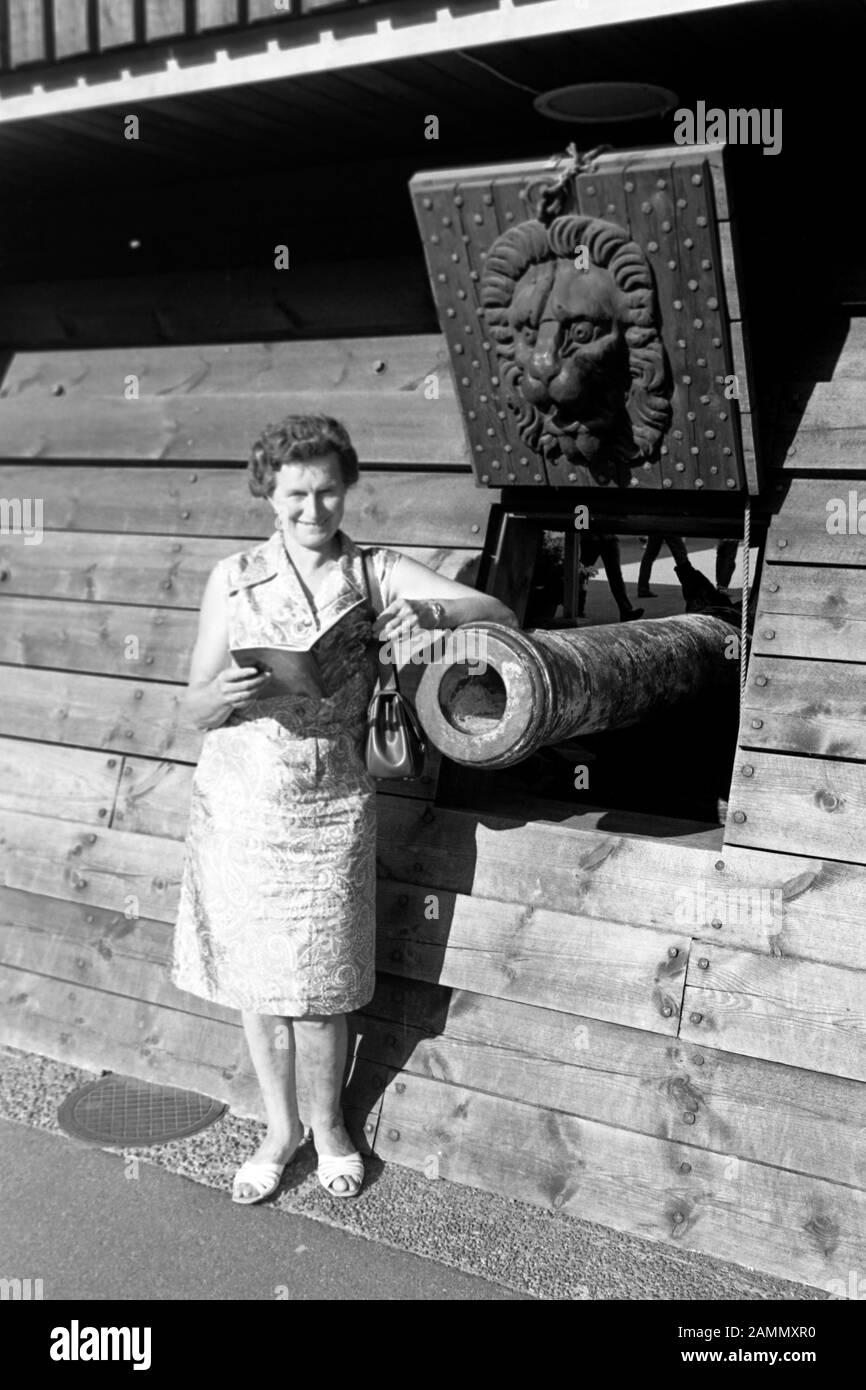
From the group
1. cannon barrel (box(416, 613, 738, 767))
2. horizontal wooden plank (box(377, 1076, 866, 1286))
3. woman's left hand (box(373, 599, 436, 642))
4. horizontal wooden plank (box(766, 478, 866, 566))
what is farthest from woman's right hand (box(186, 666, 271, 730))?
horizontal wooden plank (box(766, 478, 866, 566))

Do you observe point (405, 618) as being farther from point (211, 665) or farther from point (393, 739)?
point (211, 665)

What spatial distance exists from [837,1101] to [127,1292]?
1.94 metres

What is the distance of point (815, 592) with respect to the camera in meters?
4.07

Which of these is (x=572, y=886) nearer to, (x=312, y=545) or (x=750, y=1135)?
(x=750, y=1135)

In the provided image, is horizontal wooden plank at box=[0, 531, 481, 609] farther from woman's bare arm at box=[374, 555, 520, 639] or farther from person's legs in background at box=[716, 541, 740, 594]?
person's legs in background at box=[716, 541, 740, 594]

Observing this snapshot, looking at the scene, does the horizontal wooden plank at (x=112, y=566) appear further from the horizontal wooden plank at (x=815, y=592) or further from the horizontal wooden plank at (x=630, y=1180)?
the horizontal wooden plank at (x=630, y=1180)

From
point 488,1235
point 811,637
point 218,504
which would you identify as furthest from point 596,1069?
point 218,504

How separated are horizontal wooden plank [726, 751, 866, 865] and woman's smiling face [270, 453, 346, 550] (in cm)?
137

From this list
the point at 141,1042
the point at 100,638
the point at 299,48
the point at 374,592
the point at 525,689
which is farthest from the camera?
the point at 100,638

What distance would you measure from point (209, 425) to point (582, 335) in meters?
1.91

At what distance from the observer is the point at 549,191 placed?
3.82 metres

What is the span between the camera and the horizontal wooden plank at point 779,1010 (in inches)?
146

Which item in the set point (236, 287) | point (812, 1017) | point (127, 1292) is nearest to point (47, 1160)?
point (127, 1292)

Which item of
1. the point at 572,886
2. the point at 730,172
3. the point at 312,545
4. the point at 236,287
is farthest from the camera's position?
the point at 236,287
